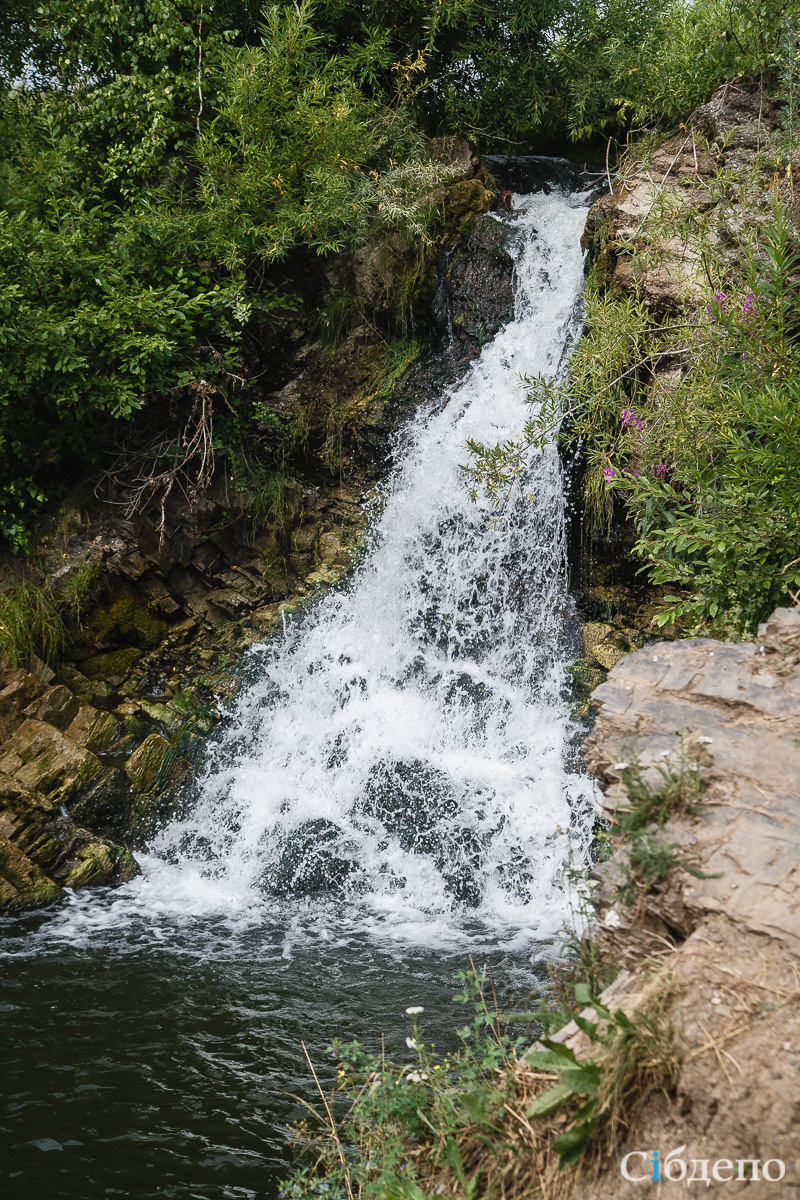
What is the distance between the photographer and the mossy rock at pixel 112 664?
23.8 ft

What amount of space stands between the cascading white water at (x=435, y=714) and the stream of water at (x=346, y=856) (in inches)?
0.7

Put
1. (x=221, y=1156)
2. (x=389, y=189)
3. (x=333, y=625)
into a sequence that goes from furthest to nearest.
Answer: (x=389, y=189), (x=333, y=625), (x=221, y=1156)

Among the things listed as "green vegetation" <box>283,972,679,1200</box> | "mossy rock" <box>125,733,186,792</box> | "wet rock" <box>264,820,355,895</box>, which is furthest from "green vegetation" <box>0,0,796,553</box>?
"green vegetation" <box>283,972,679,1200</box>

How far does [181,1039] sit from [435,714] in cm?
318

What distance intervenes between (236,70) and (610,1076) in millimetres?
8682

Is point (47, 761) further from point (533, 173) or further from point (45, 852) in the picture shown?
point (533, 173)

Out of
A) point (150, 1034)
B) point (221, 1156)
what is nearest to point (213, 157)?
point (150, 1034)

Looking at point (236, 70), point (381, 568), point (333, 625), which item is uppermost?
point (236, 70)

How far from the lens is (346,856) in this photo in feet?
18.8

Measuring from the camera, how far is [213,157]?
753 cm

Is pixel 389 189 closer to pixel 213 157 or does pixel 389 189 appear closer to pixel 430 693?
pixel 213 157

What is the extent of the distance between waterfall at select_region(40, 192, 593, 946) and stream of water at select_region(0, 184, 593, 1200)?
0.06ft

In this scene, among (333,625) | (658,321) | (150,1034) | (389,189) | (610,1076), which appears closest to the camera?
(610,1076)

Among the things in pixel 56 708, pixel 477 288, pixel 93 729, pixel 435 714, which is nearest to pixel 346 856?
pixel 435 714
